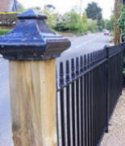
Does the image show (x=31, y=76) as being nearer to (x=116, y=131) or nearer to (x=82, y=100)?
(x=82, y=100)

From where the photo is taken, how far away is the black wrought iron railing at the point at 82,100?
2.94 metres

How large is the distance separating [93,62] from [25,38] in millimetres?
2221

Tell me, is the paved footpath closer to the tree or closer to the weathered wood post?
the weathered wood post

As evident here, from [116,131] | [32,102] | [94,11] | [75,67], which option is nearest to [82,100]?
[75,67]

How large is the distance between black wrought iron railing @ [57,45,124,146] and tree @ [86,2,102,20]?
109539mm

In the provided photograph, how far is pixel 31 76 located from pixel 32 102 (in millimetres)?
149

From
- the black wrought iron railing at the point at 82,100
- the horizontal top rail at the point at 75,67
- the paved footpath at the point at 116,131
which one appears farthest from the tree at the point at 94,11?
the horizontal top rail at the point at 75,67

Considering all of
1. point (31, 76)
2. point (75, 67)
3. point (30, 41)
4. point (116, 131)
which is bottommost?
point (116, 131)

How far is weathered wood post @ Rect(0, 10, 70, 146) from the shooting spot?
7.13ft

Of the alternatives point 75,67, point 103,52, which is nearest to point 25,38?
point 75,67

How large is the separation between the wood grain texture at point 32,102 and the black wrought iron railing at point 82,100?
1.45ft

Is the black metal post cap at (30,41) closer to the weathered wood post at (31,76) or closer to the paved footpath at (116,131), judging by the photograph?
the weathered wood post at (31,76)

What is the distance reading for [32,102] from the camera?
7.32ft

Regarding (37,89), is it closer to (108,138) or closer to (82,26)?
(108,138)
